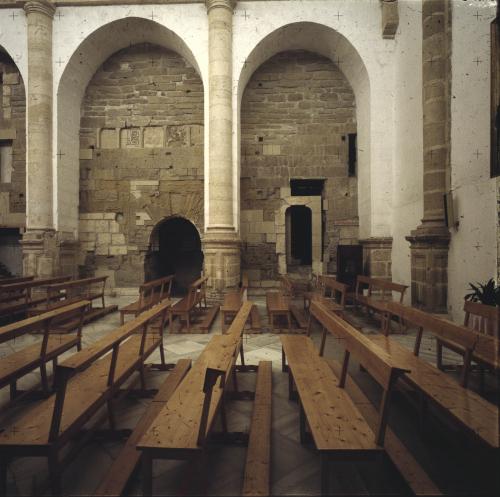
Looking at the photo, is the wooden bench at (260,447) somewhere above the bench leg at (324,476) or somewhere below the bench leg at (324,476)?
below

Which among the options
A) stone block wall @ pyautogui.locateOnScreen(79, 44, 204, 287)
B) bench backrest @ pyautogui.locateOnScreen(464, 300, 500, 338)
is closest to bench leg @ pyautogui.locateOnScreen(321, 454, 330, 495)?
bench backrest @ pyautogui.locateOnScreen(464, 300, 500, 338)

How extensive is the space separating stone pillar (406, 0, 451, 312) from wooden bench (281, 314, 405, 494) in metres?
3.62

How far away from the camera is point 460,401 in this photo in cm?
179

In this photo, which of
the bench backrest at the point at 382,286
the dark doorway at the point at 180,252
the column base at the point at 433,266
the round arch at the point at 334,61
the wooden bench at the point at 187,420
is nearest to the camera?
the wooden bench at the point at 187,420

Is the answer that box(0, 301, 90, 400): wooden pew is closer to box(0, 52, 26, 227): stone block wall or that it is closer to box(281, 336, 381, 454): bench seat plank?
box(281, 336, 381, 454): bench seat plank

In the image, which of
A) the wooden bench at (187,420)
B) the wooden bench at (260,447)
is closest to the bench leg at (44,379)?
the wooden bench at (187,420)

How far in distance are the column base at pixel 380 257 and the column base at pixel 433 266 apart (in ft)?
5.43

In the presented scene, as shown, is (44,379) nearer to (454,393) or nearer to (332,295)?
(454,393)

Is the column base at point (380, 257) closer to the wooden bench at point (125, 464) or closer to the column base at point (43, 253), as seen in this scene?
the wooden bench at point (125, 464)

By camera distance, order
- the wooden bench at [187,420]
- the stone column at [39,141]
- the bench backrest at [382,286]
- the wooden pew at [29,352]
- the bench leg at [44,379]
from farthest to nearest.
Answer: the stone column at [39,141] → the bench backrest at [382,286] → the bench leg at [44,379] → the wooden pew at [29,352] → the wooden bench at [187,420]

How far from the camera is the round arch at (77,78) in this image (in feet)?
24.3

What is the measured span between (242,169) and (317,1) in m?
4.06

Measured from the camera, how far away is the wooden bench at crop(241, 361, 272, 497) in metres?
1.56

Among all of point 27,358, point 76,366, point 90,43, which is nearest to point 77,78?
point 90,43
